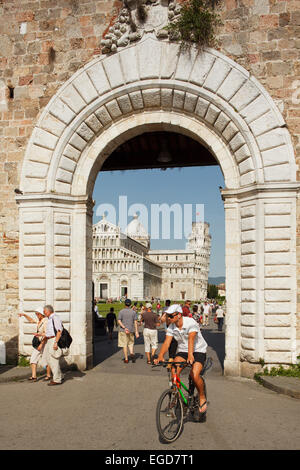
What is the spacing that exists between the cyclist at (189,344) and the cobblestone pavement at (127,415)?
0.54 metres

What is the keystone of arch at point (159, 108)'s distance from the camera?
29.8ft

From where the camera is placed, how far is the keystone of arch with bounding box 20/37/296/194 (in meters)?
9.09

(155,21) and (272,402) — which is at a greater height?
(155,21)

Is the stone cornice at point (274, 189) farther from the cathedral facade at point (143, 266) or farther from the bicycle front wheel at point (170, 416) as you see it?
the cathedral facade at point (143, 266)

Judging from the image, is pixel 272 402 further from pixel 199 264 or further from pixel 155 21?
pixel 199 264

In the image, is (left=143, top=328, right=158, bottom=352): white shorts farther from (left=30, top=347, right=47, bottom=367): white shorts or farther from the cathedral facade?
the cathedral facade

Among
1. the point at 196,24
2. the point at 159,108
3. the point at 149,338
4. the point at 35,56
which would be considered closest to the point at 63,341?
the point at 149,338

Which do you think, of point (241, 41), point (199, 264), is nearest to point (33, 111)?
point (241, 41)

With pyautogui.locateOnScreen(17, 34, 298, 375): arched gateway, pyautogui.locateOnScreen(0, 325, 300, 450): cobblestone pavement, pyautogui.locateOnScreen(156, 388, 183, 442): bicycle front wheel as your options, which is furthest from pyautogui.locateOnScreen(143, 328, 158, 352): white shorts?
pyautogui.locateOnScreen(156, 388, 183, 442): bicycle front wheel

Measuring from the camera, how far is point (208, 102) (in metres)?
9.48

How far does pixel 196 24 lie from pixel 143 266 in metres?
95.5

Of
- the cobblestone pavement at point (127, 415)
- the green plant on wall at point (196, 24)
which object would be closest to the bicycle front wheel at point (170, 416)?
the cobblestone pavement at point (127, 415)

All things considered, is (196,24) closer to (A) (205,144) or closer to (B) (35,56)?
(A) (205,144)

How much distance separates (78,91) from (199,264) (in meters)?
121
